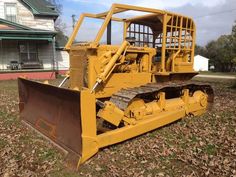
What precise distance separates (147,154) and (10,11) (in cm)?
2054

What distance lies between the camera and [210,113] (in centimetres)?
843

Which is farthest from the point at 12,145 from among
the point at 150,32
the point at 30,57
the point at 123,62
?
the point at 30,57

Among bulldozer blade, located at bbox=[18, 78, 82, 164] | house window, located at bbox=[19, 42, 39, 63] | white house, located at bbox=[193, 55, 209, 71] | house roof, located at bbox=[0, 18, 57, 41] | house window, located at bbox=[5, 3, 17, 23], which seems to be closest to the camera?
bulldozer blade, located at bbox=[18, 78, 82, 164]

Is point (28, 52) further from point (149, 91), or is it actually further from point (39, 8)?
point (149, 91)

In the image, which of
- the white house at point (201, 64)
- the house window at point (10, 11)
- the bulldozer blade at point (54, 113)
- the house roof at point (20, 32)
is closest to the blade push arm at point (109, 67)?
the bulldozer blade at point (54, 113)

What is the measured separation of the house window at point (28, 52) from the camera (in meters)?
21.8

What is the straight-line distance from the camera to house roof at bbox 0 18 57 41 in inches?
786

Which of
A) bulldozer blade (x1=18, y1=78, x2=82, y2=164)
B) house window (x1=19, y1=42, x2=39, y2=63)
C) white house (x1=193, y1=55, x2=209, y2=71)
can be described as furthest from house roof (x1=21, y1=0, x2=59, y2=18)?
white house (x1=193, y1=55, x2=209, y2=71)

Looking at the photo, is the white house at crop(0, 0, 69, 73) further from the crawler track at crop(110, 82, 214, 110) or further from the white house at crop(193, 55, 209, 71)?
the white house at crop(193, 55, 209, 71)

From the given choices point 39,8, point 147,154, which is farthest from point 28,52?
point 147,154

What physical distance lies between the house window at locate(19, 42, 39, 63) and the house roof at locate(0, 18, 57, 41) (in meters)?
1.37

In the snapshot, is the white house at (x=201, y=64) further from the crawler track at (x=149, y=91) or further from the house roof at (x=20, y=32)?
the crawler track at (x=149, y=91)

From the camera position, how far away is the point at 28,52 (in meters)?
22.0

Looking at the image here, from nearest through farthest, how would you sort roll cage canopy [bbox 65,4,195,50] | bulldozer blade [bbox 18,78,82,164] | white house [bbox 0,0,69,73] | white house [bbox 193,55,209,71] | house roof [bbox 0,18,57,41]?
bulldozer blade [bbox 18,78,82,164] → roll cage canopy [bbox 65,4,195,50] → house roof [bbox 0,18,57,41] → white house [bbox 0,0,69,73] → white house [bbox 193,55,209,71]
